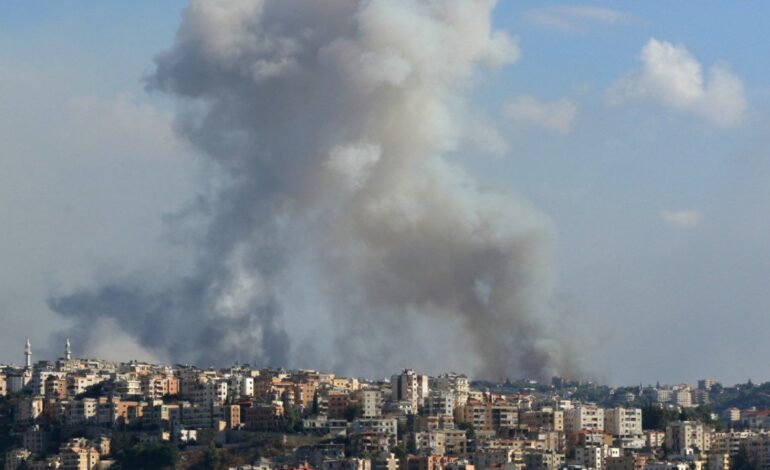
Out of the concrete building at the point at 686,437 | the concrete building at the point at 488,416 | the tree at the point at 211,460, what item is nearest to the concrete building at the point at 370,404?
the concrete building at the point at 488,416

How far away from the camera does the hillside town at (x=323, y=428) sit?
6931 cm

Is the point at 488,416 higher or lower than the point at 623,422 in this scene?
higher

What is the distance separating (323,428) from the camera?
242 feet

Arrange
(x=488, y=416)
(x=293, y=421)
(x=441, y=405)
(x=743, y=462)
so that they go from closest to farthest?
(x=743, y=462) → (x=293, y=421) → (x=488, y=416) → (x=441, y=405)

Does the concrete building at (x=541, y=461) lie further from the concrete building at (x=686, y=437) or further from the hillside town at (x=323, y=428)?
the concrete building at (x=686, y=437)

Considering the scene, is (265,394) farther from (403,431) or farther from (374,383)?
(374,383)

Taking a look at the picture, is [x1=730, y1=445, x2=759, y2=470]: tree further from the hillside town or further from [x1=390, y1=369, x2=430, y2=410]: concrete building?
[x1=390, y1=369, x2=430, y2=410]: concrete building

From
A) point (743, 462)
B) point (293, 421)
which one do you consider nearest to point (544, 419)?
point (743, 462)

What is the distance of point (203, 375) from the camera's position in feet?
275

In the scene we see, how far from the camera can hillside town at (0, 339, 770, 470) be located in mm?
69312

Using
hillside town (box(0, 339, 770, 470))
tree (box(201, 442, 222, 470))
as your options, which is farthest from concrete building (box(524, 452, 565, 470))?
tree (box(201, 442, 222, 470))

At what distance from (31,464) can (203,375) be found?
14.4 metres

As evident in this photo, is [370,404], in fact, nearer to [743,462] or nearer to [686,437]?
[686,437]

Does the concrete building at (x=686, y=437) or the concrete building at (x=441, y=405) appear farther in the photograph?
the concrete building at (x=441, y=405)
